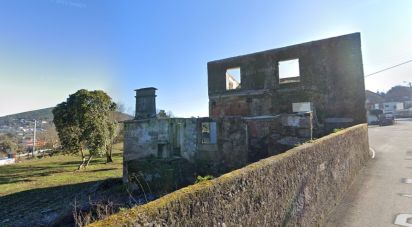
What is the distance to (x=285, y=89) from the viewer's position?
17.4 meters

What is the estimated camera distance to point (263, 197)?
3971 millimetres

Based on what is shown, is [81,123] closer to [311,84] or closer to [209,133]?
[209,133]

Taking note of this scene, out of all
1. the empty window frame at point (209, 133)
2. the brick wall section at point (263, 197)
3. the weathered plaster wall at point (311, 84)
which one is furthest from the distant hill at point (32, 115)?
the brick wall section at point (263, 197)

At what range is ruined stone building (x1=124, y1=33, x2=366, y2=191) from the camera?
1170cm

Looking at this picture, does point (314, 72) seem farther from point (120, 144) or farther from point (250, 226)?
point (120, 144)

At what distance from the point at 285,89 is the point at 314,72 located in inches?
75.8

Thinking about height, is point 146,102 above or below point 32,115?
below

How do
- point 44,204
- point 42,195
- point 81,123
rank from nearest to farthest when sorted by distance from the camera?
point 44,204 → point 42,195 → point 81,123

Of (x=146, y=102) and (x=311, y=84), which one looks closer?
(x=146, y=102)

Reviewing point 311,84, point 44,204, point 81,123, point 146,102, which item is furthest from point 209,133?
point 81,123

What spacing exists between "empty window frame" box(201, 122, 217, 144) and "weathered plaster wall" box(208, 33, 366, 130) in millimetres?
6727

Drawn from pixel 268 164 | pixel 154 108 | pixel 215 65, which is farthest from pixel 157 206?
pixel 215 65

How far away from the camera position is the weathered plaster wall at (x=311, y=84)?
15.4 meters

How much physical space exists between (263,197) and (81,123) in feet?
66.3
